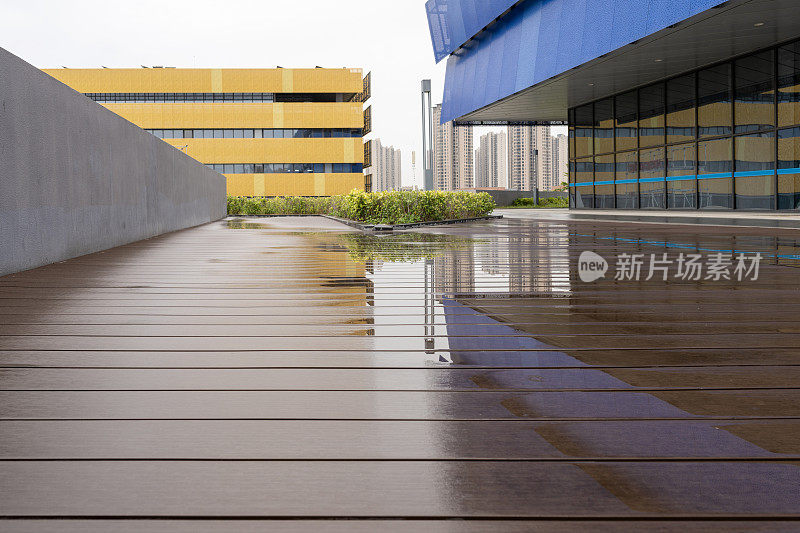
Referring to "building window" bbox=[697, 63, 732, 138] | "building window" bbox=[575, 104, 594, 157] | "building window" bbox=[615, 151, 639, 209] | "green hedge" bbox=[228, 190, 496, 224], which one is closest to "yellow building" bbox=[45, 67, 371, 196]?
"building window" bbox=[575, 104, 594, 157]

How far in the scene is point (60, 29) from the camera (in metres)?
85.0

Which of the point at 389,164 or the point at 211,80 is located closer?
the point at 211,80

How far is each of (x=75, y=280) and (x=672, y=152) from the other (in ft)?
58.4

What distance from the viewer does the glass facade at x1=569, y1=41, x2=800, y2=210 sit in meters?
15.4

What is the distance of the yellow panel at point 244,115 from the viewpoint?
54.7m

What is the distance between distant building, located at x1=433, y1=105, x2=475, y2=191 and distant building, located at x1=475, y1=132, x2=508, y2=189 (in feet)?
7.83

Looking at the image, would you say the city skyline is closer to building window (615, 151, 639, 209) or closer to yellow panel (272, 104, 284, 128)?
yellow panel (272, 104, 284, 128)

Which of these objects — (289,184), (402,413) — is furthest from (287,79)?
(402,413)

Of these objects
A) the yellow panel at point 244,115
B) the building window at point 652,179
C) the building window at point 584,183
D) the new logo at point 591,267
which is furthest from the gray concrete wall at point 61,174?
the yellow panel at point 244,115

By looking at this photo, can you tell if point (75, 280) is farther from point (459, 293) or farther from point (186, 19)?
point (186, 19)

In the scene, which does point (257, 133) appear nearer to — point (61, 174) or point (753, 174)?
point (753, 174)

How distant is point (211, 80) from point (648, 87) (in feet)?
138

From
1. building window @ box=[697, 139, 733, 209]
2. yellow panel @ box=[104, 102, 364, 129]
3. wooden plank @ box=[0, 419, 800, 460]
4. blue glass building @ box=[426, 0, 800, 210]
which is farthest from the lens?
yellow panel @ box=[104, 102, 364, 129]

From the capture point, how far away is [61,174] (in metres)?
7.77
